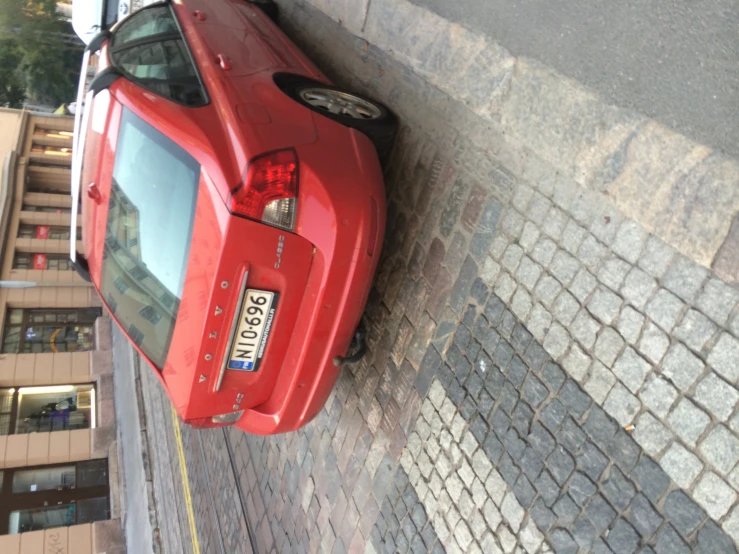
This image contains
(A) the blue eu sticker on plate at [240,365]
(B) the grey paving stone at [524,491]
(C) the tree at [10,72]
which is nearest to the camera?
(B) the grey paving stone at [524,491]

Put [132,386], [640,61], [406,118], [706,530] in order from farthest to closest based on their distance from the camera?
[132,386] < [406,118] < [640,61] < [706,530]

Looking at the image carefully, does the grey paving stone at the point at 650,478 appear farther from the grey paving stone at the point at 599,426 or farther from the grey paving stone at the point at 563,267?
the grey paving stone at the point at 563,267

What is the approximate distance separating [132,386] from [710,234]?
10.8 metres

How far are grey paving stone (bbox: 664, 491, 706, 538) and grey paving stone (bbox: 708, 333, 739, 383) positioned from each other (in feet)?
1.97

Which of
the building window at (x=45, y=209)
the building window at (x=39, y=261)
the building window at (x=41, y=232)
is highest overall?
the building window at (x=45, y=209)

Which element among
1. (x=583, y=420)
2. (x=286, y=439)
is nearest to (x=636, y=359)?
(x=583, y=420)

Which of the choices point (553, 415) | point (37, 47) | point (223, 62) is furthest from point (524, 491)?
point (37, 47)

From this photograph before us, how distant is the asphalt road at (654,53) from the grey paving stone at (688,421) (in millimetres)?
1164

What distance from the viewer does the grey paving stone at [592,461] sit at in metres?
3.05

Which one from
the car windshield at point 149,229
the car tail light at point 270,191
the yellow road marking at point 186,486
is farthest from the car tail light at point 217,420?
the yellow road marking at point 186,486

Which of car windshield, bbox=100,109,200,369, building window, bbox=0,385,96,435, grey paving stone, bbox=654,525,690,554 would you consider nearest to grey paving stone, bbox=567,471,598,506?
grey paving stone, bbox=654,525,690,554

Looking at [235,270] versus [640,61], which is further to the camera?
[235,270]

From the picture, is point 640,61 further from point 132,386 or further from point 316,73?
point 132,386

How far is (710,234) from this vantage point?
2.68 meters
